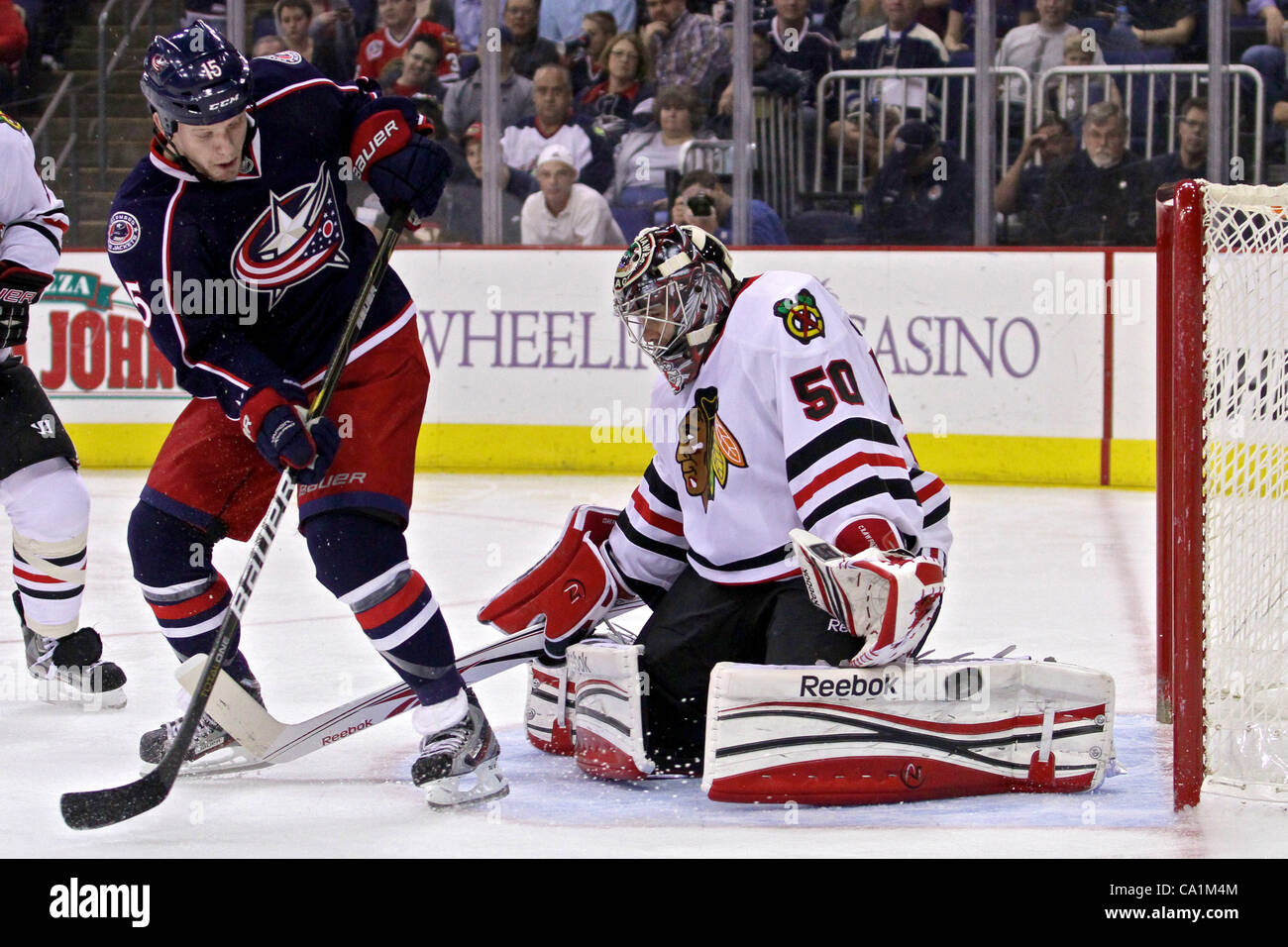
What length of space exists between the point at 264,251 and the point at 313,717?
0.76 m

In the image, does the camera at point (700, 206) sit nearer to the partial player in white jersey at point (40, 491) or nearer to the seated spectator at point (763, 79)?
the seated spectator at point (763, 79)

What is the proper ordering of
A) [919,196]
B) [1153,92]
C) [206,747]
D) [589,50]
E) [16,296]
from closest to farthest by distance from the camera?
[206,747]
[16,296]
[1153,92]
[919,196]
[589,50]

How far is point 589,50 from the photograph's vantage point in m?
6.79

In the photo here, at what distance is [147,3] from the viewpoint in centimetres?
684

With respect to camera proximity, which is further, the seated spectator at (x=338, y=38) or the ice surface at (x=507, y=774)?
the seated spectator at (x=338, y=38)

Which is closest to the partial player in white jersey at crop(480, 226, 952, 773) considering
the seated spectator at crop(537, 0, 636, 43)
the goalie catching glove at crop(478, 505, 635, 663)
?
the goalie catching glove at crop(478, 505, 635, 663)

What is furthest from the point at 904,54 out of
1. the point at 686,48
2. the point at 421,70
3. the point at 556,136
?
the point at 421,70

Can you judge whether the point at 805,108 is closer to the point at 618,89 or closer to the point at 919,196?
the point at 919,196

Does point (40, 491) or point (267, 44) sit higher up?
point (267, 44)

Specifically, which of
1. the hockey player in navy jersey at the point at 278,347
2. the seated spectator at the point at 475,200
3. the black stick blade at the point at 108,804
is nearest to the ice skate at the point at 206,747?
the hockey player in navy jersey at the point at 278,347

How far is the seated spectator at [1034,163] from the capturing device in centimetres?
629

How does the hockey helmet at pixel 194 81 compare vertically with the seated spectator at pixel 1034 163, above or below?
below

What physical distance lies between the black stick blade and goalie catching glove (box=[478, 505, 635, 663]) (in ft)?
2.24

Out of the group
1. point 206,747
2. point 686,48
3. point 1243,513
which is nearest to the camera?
point 1243,513
